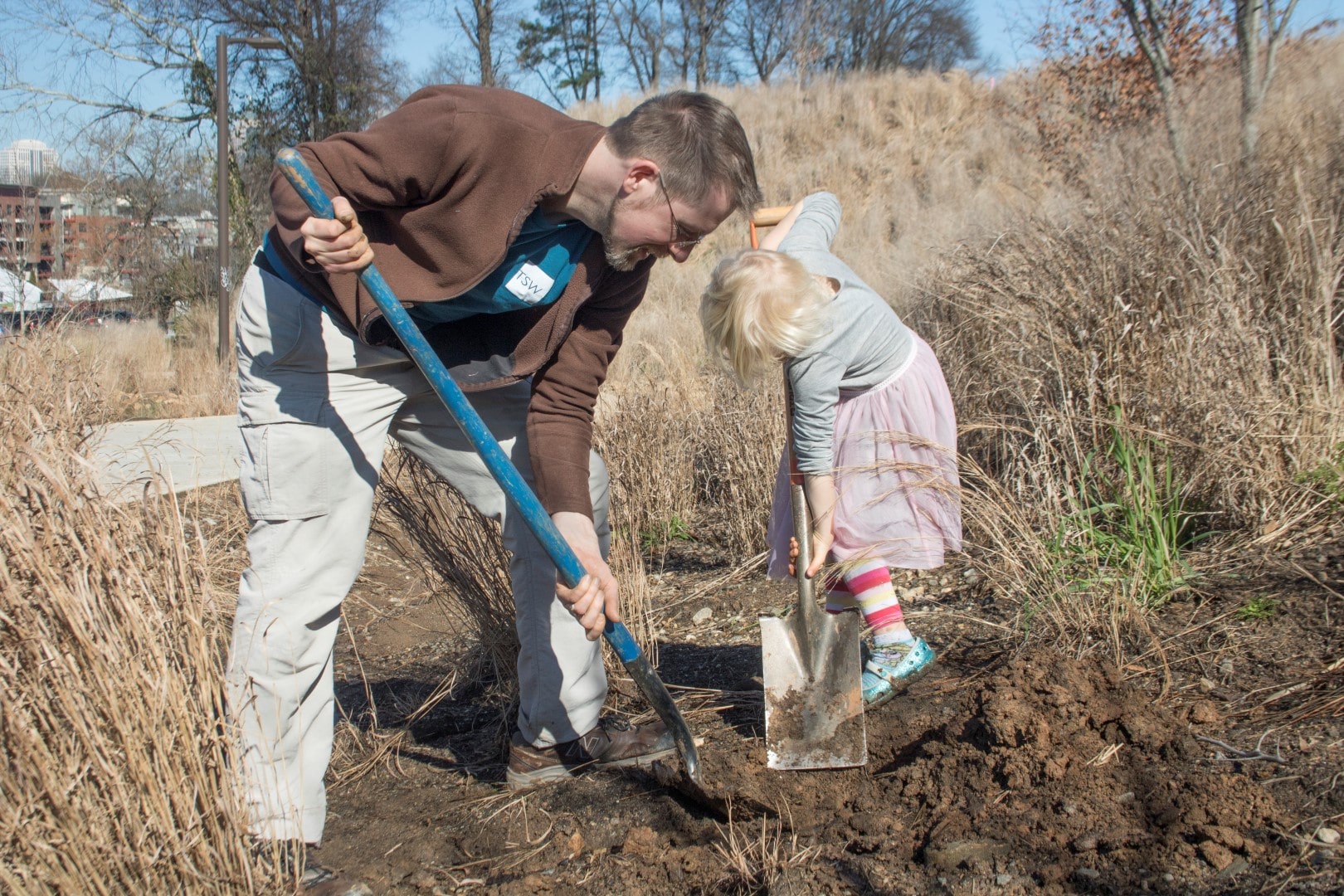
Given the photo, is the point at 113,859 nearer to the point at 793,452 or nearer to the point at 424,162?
the point at 424,162

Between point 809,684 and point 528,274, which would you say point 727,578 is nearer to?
point 809,684

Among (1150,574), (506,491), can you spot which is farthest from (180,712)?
(1150,574)

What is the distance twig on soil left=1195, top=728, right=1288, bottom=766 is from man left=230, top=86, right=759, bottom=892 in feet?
4.19

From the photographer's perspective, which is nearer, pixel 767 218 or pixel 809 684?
pixel 809 684

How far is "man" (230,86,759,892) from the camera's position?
1.99 m

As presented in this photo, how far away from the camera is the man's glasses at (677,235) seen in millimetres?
2051

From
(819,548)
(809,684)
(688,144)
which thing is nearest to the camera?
(688,144)

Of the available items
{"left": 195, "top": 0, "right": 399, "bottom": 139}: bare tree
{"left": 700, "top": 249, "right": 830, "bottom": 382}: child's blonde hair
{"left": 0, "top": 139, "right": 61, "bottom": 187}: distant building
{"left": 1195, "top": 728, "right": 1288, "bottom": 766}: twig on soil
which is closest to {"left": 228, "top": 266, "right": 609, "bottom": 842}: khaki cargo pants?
{"left": 700, "top": 249, "right": 830, "bottom": 382}: child's blonde hair

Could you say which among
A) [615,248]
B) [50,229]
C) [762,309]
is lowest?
[762,309]

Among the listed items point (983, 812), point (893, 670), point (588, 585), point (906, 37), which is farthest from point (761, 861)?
point (906, 37)

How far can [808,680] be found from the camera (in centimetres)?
274

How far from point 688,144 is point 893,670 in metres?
1.56

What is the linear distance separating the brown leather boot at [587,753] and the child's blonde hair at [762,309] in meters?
0.97

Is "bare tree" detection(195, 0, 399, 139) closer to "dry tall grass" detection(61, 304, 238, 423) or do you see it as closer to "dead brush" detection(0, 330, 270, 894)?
"dry tall grass" detection(61, 304, 238, 423)
